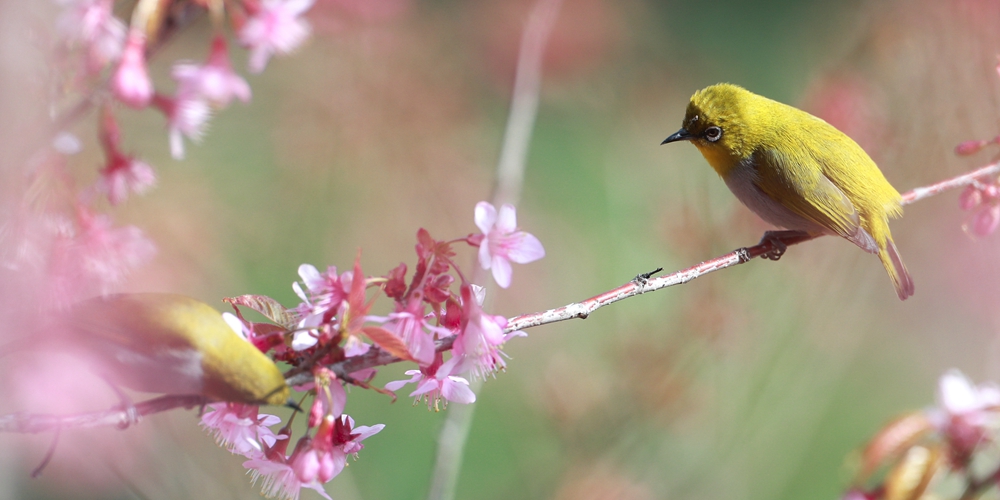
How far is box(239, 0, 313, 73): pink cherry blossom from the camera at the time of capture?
699 millimetres

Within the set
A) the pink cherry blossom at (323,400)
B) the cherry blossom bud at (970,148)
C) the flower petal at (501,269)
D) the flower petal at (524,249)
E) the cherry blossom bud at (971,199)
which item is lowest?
the pink cherry blossom at (323,400)

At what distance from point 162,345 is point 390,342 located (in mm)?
205

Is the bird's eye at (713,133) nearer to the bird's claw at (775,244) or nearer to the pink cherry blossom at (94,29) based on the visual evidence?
the bird's claw at (775,244)

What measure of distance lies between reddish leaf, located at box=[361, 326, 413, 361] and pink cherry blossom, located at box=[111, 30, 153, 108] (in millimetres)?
288

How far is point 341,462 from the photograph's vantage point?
83cm

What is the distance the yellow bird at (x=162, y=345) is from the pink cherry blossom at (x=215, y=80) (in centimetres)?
19

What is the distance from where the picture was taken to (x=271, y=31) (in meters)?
0.71

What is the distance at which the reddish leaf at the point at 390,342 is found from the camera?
0.74m

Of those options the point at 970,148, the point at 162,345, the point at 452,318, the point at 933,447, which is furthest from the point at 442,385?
the point at 970,148

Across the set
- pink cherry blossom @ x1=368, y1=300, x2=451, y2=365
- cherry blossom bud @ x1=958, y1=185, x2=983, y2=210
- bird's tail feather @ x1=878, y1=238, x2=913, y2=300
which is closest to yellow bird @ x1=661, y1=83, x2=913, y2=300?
bird's tail feather @ x1=878, y1=238, x2=913, y2=300

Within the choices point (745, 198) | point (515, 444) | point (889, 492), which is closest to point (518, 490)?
point (515, 444)

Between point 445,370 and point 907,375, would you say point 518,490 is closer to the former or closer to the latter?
point 445,370

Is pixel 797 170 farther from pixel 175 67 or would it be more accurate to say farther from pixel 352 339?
pixel 175 67

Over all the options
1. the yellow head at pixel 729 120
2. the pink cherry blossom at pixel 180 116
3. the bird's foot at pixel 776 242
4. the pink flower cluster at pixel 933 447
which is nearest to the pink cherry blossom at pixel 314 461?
the pink cherry blossom at pixel 180 116
